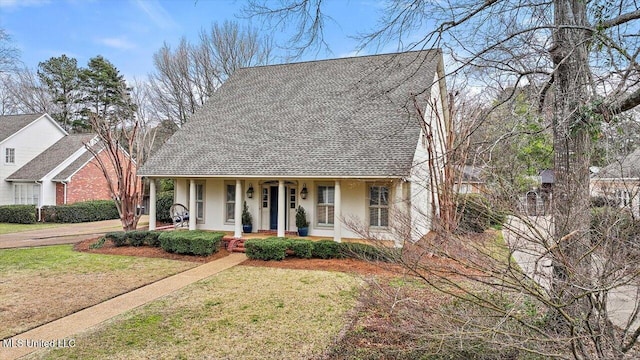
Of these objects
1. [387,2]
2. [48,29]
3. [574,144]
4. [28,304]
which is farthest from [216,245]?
[48,29]

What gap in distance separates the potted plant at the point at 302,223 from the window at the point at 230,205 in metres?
3.13

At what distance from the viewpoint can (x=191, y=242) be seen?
39.2 ft

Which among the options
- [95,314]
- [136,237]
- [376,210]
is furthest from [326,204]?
[95,314]

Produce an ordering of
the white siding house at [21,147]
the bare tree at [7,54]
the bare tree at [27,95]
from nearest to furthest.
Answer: the bare tree at [7,54]
the white siding house at [21,147]
the bare tree at [27,95]

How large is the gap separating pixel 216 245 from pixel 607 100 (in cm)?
1104

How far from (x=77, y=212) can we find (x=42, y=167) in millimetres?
5024

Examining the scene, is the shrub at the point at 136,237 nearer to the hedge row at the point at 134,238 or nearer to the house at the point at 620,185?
the hedge row at the point at 134,238

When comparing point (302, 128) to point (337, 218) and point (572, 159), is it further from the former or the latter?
point (572, 159)

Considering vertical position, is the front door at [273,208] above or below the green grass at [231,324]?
above

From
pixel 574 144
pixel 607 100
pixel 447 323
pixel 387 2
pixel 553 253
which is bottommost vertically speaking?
pixel 447 323

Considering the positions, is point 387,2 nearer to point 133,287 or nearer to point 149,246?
point 133,287

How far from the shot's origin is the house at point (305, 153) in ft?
41.3

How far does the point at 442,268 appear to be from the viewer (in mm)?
3686

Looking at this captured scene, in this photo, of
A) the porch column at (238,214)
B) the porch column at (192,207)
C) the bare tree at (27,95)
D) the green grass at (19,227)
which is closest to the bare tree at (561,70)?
the porch column at (238,214)
